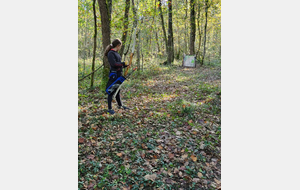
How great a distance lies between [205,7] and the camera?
45.3 ft

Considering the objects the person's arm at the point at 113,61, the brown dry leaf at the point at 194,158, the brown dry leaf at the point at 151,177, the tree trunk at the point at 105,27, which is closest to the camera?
the brown dry leaf at the point at 151,177

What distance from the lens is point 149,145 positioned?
3852mm

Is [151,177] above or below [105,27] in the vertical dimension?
below

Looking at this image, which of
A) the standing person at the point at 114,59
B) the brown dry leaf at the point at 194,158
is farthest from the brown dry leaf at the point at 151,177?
the standing person at the point at 114,59

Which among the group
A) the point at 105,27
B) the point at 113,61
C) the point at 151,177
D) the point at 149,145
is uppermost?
the point at 105,27

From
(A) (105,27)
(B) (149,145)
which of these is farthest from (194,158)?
(A) (105,27)

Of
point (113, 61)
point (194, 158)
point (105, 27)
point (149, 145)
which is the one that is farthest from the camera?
point (105, 27)

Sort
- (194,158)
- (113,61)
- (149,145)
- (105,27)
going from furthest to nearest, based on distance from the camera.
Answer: (105,27)
(113,61)
(149,145)
(194,158)

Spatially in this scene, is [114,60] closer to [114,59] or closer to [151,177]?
[114,59]

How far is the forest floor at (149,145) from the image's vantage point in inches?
117

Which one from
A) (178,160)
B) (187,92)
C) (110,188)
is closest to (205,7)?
(187,92)

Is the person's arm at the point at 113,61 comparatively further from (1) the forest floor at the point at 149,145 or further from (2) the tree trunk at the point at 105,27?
(2) the tree trunk at the point at 105,27

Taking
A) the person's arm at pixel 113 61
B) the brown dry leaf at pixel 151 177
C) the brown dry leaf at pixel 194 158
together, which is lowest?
the brown dry leaf at pixel 151 177
